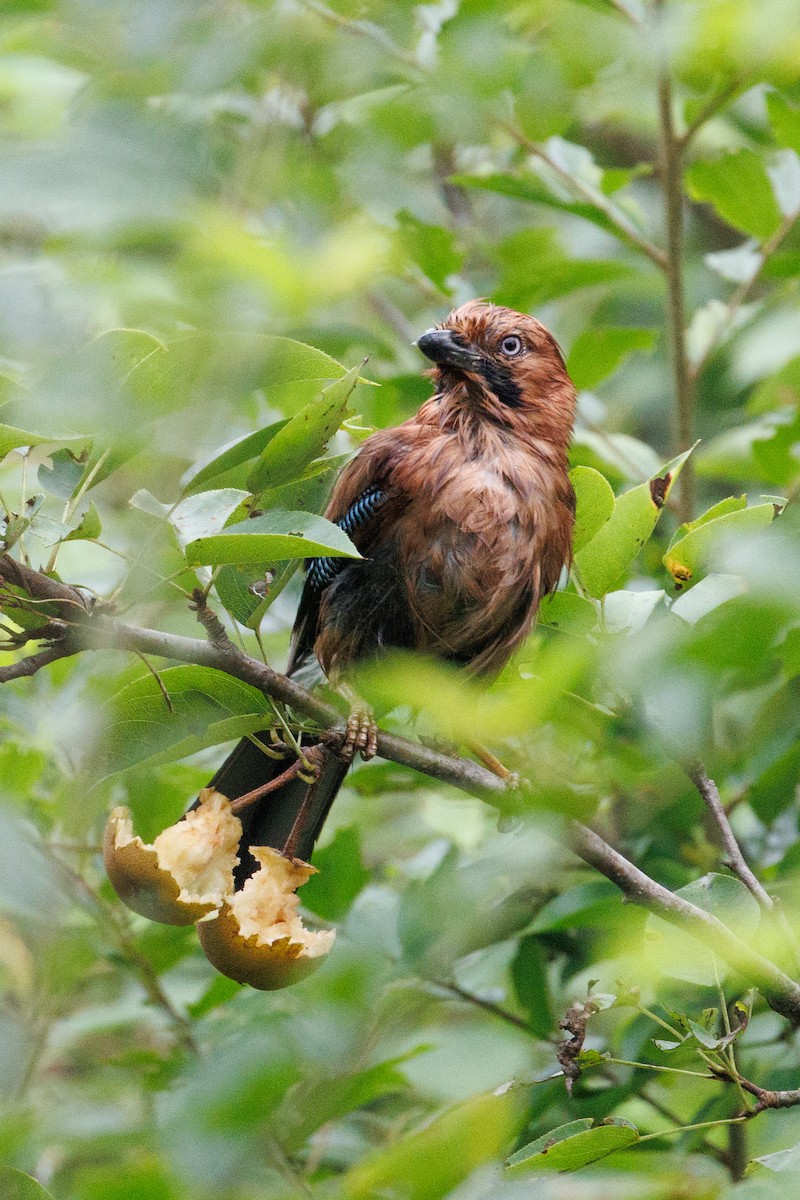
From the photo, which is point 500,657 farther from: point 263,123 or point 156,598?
point 263,123

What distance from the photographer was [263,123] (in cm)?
239

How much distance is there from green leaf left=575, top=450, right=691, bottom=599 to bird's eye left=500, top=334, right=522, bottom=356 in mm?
1046

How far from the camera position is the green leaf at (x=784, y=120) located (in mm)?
3527

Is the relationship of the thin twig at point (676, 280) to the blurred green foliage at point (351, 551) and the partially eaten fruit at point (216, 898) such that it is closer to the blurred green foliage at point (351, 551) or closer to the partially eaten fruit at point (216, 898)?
the blurred green foliage at point (351, 551)

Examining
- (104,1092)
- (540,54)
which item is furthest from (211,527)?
(104,1092)

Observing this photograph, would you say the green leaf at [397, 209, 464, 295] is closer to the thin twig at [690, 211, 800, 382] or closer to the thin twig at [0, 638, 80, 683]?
the thin twig at [690, 211, 800, 382]

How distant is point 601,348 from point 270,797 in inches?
69.5

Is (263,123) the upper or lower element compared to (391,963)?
upper

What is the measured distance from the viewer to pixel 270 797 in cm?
315

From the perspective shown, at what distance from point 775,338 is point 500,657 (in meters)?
1.55

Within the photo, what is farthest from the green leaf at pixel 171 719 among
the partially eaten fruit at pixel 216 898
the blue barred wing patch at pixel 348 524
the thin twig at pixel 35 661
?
the blue barred wing patch at pixel 348 524

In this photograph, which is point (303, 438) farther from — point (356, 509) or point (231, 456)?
point (356, 509)

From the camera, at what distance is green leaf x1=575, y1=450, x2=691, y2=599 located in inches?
102

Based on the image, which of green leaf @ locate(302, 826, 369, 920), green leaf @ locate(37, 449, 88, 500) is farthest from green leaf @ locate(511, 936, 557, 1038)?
green leaf @ locate(37, 449, 88, 500)
